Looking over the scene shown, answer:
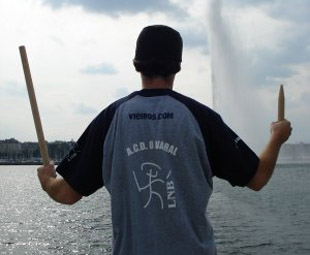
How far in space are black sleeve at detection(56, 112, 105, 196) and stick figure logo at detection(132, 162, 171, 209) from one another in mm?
335

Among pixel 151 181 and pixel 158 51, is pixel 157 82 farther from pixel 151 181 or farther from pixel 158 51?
pixel 151 181

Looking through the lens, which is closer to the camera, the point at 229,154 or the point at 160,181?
the point at 160,181

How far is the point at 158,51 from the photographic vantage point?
288 centimetres

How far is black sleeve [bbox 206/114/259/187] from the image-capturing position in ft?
9.21

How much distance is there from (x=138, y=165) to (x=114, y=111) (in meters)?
0.38

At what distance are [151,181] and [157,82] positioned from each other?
1.92ft

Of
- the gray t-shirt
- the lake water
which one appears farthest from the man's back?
the lake water

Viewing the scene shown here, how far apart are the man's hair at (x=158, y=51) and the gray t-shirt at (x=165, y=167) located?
0.13 meters

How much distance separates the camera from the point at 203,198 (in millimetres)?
2754

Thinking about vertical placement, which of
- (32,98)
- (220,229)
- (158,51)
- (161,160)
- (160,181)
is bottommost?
(220,229)

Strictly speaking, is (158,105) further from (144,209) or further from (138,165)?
(144,209)

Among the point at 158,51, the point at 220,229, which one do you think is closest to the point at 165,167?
the point at 158,51

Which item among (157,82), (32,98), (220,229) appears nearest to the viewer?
(157,82)

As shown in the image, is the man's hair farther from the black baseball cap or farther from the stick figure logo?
the stick figure logo
